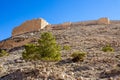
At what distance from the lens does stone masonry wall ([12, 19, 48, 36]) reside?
63200 mm

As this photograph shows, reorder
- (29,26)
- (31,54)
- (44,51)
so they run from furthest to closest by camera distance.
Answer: (29,26)
(31,54)
(44,51)

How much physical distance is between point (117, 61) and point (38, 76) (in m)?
6.02

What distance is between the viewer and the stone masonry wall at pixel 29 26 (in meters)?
63.2

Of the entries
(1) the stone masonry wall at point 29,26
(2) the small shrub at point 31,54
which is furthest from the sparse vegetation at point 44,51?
(1) the stone masonry wall at point 29,26

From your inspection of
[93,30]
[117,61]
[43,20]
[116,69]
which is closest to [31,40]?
[93,30]

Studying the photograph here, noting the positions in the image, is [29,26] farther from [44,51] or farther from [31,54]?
[44,51]

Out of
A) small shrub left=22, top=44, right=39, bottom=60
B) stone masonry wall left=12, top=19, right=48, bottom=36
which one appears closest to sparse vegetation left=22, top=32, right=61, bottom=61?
small shrub left=22, top=44, right=39, bottom=60

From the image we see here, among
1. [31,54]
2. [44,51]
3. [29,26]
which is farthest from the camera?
[29,26]

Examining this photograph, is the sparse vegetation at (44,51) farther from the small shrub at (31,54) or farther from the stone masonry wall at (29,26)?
the stone masonry wall at (29,26)

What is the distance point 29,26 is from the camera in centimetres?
6400

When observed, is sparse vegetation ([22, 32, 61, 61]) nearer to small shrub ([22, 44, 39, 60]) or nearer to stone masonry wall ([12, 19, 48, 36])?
small shrub ([22, 44, 39, 60])

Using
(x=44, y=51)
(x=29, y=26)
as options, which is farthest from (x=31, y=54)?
(x=29, y=26)

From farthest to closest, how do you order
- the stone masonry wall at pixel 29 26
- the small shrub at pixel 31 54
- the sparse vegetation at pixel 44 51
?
1. the stone masonry wall at pixel 29 26
2. the small shrub at pixel 31 54
3. the sparse vegetation at pixel 44 51

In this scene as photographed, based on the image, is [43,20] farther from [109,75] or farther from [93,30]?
[109,75]
